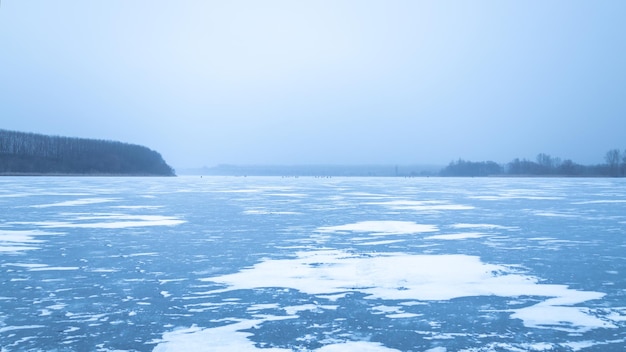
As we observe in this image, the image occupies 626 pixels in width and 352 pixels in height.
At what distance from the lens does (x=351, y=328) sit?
510 cm

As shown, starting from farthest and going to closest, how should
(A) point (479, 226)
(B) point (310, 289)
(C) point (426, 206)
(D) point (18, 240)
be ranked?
(C) point (426, 206), (A) point (479, 226), (D) point (18, 240), (B) point (310, 289)

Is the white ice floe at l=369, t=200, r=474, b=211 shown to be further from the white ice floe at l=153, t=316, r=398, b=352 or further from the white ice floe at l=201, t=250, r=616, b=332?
the white ice floe at l=153, t=316, r=398, b=352

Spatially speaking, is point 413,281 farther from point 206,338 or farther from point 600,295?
point 206,338

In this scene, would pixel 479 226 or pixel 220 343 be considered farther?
pixel 479 226

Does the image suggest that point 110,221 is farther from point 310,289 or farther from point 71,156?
point 71,156

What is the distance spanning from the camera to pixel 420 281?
734 centimetres

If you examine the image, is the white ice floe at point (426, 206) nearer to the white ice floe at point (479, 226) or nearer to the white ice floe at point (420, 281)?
the white ice floe at point (479, 226)

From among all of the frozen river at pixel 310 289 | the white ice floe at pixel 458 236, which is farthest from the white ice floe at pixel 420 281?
the white ice floe at pixel 458 236

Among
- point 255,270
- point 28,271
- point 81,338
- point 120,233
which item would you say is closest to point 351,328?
point 81,338

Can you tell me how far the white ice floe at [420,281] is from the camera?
5.70 meters

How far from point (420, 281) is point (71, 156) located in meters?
125

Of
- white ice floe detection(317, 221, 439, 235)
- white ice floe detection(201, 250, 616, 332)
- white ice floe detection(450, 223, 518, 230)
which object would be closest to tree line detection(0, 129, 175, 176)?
white ice floe detection(317, 221, 439, 235)

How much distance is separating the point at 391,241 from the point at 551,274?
4.12 meters

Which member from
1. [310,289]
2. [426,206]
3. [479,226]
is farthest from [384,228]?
[426,206]
